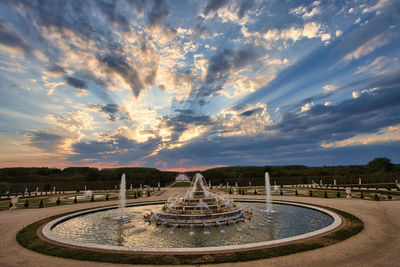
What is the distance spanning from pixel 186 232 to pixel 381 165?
118238mm

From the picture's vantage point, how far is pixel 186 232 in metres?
20.0

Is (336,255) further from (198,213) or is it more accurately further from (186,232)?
(198,213)

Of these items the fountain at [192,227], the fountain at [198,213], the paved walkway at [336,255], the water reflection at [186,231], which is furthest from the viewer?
the fountain at [198,213]

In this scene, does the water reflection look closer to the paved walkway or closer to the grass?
the grass

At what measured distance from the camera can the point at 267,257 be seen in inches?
485

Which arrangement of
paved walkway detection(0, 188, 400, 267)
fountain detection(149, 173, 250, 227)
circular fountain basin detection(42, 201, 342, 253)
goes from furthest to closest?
fountain detection(149, 173, 250, 227) → circular fountain basin detection(42, 201, 342, 253) → paved walkway detection(0, 188, 400, 267)

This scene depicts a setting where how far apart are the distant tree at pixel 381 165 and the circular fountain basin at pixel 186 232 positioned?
97.2 metres

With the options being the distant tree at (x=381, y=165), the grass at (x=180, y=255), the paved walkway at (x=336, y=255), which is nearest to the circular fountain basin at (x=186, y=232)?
the grass at (x=180, y=255)

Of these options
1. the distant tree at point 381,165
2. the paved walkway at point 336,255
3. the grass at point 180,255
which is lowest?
the paved walkway at point 336,255

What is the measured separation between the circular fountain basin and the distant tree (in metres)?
97.2

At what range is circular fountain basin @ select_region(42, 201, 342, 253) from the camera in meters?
15.4

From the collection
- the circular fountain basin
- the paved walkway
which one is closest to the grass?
the paved walkway

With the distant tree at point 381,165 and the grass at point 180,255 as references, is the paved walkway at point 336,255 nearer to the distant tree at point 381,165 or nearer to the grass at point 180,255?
the grass at point 180,255

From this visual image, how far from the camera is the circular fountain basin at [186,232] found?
15422 millimetres
